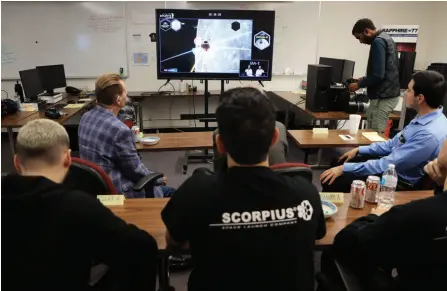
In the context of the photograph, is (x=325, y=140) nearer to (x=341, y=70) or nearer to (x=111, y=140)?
(x=111, y=140)

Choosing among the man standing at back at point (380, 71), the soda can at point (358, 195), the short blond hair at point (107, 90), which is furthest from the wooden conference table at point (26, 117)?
the man standing at back at point (380, 71)

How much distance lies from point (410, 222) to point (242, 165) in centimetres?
57

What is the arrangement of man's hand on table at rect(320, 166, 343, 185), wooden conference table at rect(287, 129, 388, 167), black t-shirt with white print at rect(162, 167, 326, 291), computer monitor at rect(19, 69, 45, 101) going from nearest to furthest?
black t-shirt with white print at rect(162, 167, 326, 291), man's hand on table at rect(320, 166, 343, 185), wooden conference table at rect(287, 129, 388, 167), computer monitor at rect(19, 69, 45, 101)

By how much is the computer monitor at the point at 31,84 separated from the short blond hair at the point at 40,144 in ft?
11.3

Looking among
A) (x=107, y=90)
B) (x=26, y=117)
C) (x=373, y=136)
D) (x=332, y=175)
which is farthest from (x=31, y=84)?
(x=373, y=136)

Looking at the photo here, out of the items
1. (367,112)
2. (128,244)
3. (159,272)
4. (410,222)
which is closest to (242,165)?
(128,244)

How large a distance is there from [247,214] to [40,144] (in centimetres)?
70

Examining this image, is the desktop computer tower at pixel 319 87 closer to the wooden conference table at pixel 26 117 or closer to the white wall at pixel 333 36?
the white wall at pixel 333 36

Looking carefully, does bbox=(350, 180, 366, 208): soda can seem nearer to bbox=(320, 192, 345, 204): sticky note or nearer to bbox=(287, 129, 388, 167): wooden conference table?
bbox=(320, 192, 345, 204): sticky note

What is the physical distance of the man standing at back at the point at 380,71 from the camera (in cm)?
361

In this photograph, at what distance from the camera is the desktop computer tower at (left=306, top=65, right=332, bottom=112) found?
12.3 ft

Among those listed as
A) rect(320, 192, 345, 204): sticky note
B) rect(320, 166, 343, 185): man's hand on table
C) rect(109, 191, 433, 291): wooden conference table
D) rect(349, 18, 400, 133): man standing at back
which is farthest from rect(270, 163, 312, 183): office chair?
rect(349, 18, 400, 133): man standing at back

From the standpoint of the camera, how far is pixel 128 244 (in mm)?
1131

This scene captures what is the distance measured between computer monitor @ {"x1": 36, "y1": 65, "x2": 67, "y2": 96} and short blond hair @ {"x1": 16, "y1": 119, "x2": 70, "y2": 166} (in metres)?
3.86
